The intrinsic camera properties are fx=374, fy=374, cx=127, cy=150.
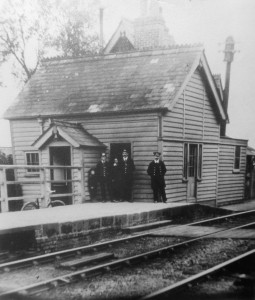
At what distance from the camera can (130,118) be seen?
1341 cm

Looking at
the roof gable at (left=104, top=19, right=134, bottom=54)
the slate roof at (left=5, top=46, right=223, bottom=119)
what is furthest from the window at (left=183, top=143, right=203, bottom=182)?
the roof gable at (left=104, top=19, right=134, bottom=54)

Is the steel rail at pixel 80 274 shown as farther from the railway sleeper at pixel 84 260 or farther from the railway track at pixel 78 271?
the railway sleeper at pixel 84 260

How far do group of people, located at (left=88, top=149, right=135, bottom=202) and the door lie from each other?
3.57 metres

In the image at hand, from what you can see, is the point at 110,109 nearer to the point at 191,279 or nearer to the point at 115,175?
the point at 115,175

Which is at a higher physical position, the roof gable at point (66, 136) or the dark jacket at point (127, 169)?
the roof gable at point (66, 136)

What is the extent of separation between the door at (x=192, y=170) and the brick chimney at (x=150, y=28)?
16.5 feet

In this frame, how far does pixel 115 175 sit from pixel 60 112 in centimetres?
361

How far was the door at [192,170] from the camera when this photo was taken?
15304 mm

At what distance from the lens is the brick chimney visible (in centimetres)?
1706

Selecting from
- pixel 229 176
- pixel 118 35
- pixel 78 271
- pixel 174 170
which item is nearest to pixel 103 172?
pixel 174 170

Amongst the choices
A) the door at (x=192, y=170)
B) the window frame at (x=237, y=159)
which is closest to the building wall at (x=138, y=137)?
the door at (x=192, y=170)

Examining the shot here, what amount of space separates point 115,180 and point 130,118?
2414 mm

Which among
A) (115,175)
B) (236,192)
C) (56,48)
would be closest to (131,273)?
(115,175)

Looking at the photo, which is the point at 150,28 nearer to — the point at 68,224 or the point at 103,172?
the point at 103,172
